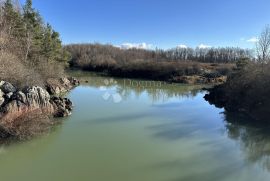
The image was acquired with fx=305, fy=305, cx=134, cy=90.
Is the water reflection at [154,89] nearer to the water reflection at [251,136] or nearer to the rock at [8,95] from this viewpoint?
the water reflection at [251,136]

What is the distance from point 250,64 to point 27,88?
62.9 feet

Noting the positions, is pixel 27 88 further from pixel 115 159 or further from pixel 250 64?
pixel 250 64

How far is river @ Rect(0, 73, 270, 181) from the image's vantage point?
10765 mm

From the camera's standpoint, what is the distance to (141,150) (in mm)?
13414

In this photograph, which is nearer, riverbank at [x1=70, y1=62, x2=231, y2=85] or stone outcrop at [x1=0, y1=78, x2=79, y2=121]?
stone outcrop at [x1=0, y1=78, x2=79, y2=121]

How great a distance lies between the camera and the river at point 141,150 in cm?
1076

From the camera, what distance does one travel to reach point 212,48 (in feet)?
364

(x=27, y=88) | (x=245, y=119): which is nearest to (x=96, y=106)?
(x=27, y=88)

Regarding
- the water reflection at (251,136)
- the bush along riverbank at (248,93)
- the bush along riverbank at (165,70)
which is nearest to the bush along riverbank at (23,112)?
the water reflection at (251,136)

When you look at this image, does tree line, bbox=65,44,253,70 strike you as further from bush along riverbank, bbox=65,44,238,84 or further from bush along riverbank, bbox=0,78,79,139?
bush along riverbank, bbox=0,78,79,139

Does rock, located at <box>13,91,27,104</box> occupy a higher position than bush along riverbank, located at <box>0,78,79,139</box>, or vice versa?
rock, located at <box>13,91,27,104</box>

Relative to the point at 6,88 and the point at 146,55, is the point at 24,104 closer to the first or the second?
the point at 6,88

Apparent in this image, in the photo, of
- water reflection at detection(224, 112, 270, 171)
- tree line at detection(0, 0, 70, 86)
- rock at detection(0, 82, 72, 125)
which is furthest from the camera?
tree line at detection(0, 0, 70, 86)

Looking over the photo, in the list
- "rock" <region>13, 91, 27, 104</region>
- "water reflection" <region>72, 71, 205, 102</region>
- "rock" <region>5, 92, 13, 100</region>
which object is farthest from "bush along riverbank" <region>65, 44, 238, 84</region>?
"rock" <region>5, 92, 13, 100</region>
